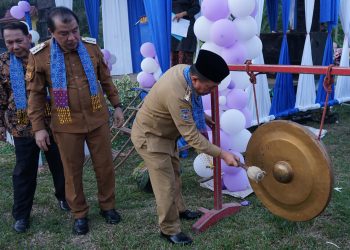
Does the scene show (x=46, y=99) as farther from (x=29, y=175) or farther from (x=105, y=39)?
(x=105, y=39)

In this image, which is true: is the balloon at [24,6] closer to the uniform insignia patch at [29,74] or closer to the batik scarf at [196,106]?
the uniform insignia patch at [29,74]

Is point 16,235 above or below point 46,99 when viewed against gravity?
below

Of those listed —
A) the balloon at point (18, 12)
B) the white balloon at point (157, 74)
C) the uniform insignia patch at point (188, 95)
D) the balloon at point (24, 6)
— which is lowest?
the white balloon at point (157, 74)

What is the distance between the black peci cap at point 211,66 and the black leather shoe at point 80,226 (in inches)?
60.1

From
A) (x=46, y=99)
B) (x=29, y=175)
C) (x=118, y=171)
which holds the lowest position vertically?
(x=118, y=171)

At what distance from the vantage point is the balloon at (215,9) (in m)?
3.52

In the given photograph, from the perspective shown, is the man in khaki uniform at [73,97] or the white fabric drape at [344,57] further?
the white fabric drape at [344,57]

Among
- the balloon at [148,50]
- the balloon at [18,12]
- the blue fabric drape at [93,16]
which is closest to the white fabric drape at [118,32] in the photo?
the blue fabric drape at [93,16]

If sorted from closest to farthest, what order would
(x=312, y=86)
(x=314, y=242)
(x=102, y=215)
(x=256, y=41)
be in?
(x=314, y=242), (x=102, y=215), (x=256, y=41), (x=312, y=86)

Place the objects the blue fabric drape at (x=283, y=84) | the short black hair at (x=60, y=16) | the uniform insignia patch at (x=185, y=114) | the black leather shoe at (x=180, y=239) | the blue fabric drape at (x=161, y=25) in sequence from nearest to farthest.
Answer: the uniform insignia patch at (x=185, y=114), the short black hair at (x=60, y=16), the black leather shoe at (x=180, y=239), the blue fabric drape at (x=161, y=25), the blue fabric drape at (x=283, y=84)

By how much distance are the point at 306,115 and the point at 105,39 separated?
21.9 ft

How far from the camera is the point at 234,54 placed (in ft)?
11.9

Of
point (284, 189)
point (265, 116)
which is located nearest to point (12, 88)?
point (284, 189)

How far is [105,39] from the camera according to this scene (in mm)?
11438
